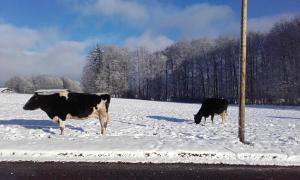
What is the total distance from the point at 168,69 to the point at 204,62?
11.8m

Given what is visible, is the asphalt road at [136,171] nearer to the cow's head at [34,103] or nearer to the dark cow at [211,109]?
the cow's head at [34,103]

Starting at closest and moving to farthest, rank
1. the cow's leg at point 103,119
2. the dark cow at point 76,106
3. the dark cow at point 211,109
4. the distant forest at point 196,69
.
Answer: the cow's leg at point 103,119
the dark cow at point 76,106
the dark cow at point 211,109
the distant forest at point 196,69

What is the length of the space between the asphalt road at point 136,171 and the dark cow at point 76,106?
7.05 m

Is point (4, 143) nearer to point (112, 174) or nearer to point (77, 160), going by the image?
point (77, 160)

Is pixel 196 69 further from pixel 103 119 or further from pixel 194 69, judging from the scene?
pixel 103 119

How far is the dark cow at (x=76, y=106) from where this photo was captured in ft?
57.7

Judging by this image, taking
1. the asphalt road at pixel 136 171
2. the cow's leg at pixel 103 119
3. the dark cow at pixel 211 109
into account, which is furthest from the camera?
the dark cow at pixel 211 109

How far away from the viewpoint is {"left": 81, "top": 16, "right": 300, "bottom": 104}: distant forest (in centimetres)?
7862

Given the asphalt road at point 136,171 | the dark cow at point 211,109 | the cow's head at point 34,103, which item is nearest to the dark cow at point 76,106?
the cow's head at point 34,103

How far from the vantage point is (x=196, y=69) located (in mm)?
105125

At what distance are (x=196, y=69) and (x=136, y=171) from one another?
96469 millimetres

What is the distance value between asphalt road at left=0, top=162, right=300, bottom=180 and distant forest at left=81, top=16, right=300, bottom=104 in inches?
2700

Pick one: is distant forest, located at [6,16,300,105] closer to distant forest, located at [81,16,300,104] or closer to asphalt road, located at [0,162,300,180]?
distant forest, located at [81,16,300,104]

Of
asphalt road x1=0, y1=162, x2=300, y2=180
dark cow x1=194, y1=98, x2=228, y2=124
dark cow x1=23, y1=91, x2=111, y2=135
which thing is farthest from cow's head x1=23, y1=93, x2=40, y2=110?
dark cow x1=194, y1=98, x2=228, y2=124
